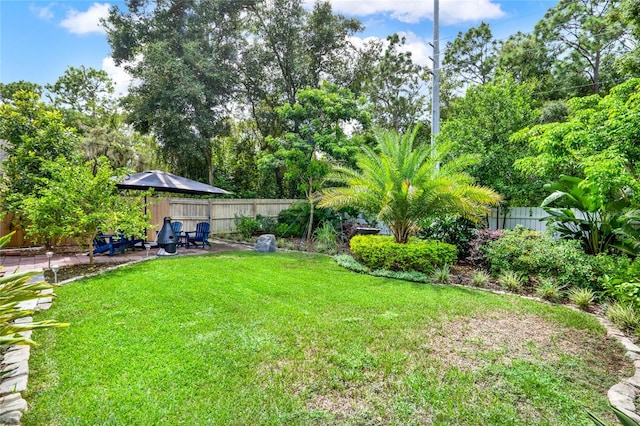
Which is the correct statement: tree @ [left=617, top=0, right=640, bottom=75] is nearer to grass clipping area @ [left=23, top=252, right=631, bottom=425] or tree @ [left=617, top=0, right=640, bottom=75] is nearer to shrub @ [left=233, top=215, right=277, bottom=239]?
Answer: grass clipping area @ [left=23, top=252, right=631, bottom=425]

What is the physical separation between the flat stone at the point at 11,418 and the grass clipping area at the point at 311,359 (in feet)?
0.16

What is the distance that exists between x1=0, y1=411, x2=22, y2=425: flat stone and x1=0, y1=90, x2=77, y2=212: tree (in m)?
8.20

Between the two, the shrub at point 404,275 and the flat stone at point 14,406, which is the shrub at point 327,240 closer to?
the shrub at point 404,275

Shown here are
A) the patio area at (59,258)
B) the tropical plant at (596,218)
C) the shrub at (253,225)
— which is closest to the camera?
the tropical plant at (596,218)

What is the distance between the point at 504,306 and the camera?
5309 mm

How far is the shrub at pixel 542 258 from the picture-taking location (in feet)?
19.6

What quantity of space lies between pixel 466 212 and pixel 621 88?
3.62 metres

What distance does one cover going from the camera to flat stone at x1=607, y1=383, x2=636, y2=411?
108 inches

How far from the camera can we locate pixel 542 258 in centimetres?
646

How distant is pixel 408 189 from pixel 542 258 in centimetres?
294

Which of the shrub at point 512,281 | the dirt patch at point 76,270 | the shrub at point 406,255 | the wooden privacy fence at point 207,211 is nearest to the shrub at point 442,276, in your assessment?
the shrub at point 406,255

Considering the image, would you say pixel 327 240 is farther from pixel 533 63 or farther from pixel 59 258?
pixel 533 63

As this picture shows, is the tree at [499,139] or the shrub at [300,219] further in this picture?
the shrub at [300,219]

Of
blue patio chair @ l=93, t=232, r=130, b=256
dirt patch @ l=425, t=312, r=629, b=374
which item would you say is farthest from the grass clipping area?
blue patio chair @ l=93, t=232, r=130, b=256
